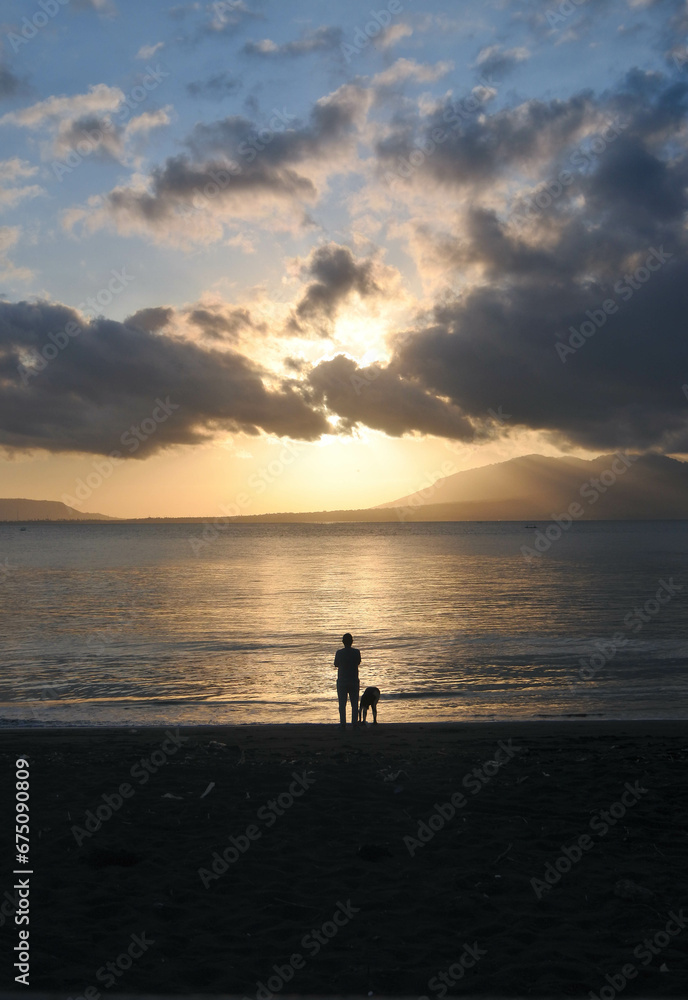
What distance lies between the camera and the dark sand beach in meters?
6.85

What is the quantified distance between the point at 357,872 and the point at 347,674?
29.1 feet

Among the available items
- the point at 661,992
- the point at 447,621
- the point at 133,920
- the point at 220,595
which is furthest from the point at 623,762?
the point at 220,595

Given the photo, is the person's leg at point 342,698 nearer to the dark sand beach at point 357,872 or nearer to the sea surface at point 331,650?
the sea surface at point 331,650

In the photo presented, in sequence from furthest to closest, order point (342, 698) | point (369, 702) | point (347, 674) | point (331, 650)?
point (331, 650), point (369, 702), point (342, 698), point (347, 674)

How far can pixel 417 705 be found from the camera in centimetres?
2198

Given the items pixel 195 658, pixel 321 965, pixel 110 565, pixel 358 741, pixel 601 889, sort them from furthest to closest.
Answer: pixel 110 565 → pixel 195 658 → pixel 358 741 → pixel 601 889 → pixel 321 965

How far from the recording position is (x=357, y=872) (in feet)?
29.0

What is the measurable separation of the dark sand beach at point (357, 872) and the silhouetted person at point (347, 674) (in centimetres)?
313

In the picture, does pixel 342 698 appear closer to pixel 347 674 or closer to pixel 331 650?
pixel 347 674

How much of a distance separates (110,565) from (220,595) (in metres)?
48.9

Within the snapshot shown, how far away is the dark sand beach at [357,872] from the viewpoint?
685 cm

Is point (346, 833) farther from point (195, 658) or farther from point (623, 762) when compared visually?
point (195, 658)

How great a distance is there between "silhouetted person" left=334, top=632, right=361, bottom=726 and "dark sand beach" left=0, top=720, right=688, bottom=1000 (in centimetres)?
313

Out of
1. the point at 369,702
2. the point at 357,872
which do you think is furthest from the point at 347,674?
the point at 357,872
